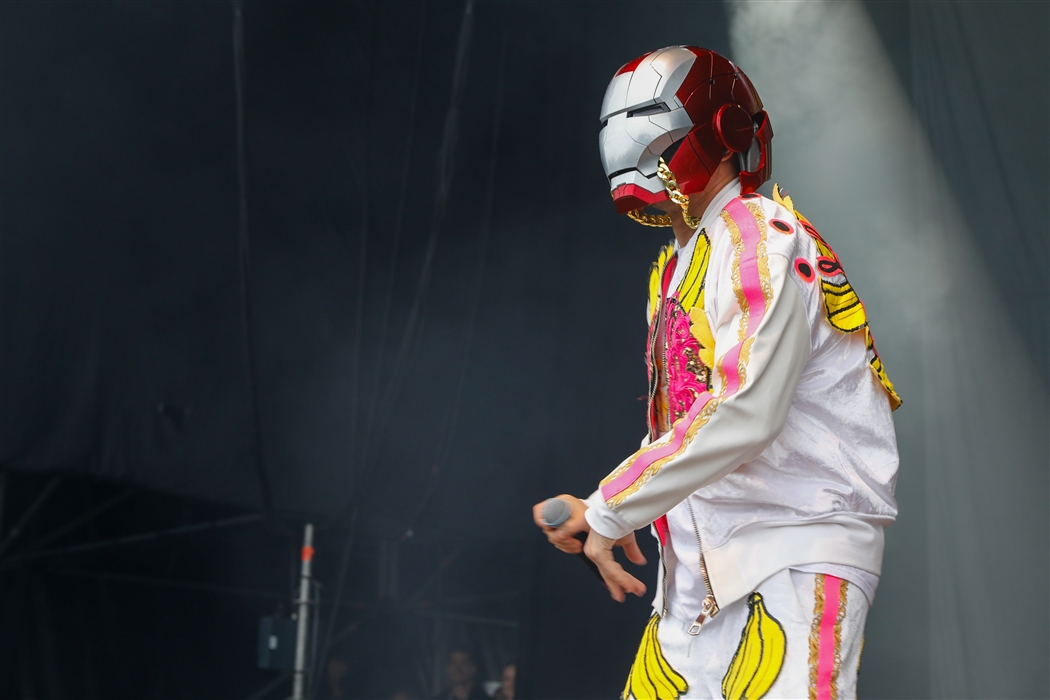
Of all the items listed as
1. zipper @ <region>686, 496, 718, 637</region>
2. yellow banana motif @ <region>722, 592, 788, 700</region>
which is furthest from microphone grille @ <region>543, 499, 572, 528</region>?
yellow banana motif @ <region>722, 592, 788, 700</region>

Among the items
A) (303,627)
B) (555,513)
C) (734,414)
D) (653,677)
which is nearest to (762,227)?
(734,414)

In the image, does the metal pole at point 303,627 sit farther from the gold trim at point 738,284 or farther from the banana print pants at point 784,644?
the gold trim at point 738,284

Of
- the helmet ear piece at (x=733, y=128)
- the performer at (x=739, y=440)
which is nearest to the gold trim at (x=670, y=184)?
the performer at (x=739, y=440)

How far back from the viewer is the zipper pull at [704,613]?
141 cm

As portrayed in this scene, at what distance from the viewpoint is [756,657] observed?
134 cm

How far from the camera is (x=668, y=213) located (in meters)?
1.69

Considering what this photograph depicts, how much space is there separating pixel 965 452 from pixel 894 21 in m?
1.78

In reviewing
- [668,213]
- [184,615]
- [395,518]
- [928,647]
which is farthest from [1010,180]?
[184,615]

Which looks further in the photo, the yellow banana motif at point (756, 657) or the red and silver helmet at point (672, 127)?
the red and silver helmet at point (672, 127)

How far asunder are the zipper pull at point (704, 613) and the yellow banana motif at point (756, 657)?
0.05 m

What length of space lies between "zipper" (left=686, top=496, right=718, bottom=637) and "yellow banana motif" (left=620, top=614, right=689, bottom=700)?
78mm

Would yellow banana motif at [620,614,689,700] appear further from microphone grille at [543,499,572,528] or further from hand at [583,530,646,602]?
microphone grille at [543,499,572,528]

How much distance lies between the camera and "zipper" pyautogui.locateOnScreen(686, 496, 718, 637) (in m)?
1.41

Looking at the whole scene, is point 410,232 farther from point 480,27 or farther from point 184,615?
point 184,615
